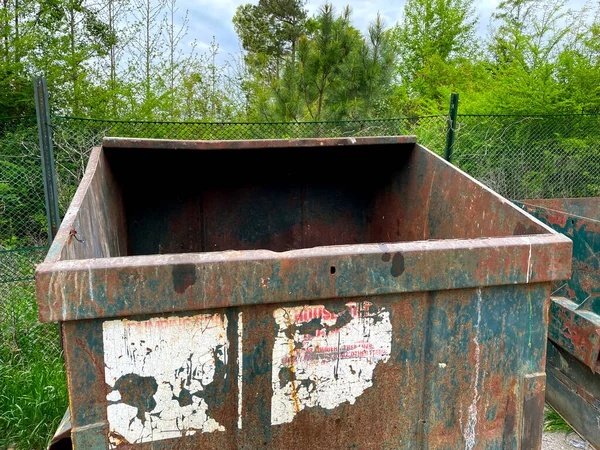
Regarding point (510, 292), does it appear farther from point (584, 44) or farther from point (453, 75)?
point (453, 75)

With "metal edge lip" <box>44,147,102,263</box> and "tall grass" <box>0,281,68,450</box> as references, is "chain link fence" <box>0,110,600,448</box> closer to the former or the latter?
"tall grass" <box>0,281,68,450</box>

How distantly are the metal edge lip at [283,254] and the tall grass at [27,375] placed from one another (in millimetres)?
2195

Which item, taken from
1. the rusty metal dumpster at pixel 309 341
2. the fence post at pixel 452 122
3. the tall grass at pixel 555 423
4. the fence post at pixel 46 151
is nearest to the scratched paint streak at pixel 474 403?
the rusty metal dumpster at pixel 309 341

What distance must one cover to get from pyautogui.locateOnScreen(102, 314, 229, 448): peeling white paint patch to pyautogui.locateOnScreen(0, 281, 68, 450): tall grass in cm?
199

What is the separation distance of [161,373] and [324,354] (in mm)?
452

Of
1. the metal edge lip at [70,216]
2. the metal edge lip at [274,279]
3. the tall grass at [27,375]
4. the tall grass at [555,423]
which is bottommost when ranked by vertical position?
the tall grass at [555,423]

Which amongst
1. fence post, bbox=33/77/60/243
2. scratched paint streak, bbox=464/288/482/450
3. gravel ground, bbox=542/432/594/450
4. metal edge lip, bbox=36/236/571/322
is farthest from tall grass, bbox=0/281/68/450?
gravel ground, bbox=542/432/594/450

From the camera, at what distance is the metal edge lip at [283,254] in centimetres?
120

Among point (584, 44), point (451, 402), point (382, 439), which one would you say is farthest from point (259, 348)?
point (584, 44)

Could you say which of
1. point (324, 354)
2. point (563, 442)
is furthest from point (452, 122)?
point (324, 354)

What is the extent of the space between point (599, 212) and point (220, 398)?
3813 millimetres

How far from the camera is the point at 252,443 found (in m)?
1.39

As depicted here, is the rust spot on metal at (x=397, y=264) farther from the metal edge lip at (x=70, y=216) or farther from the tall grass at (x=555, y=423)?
the tall grass at (x=555, y=423)

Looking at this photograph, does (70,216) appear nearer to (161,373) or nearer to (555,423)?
(161,373)
